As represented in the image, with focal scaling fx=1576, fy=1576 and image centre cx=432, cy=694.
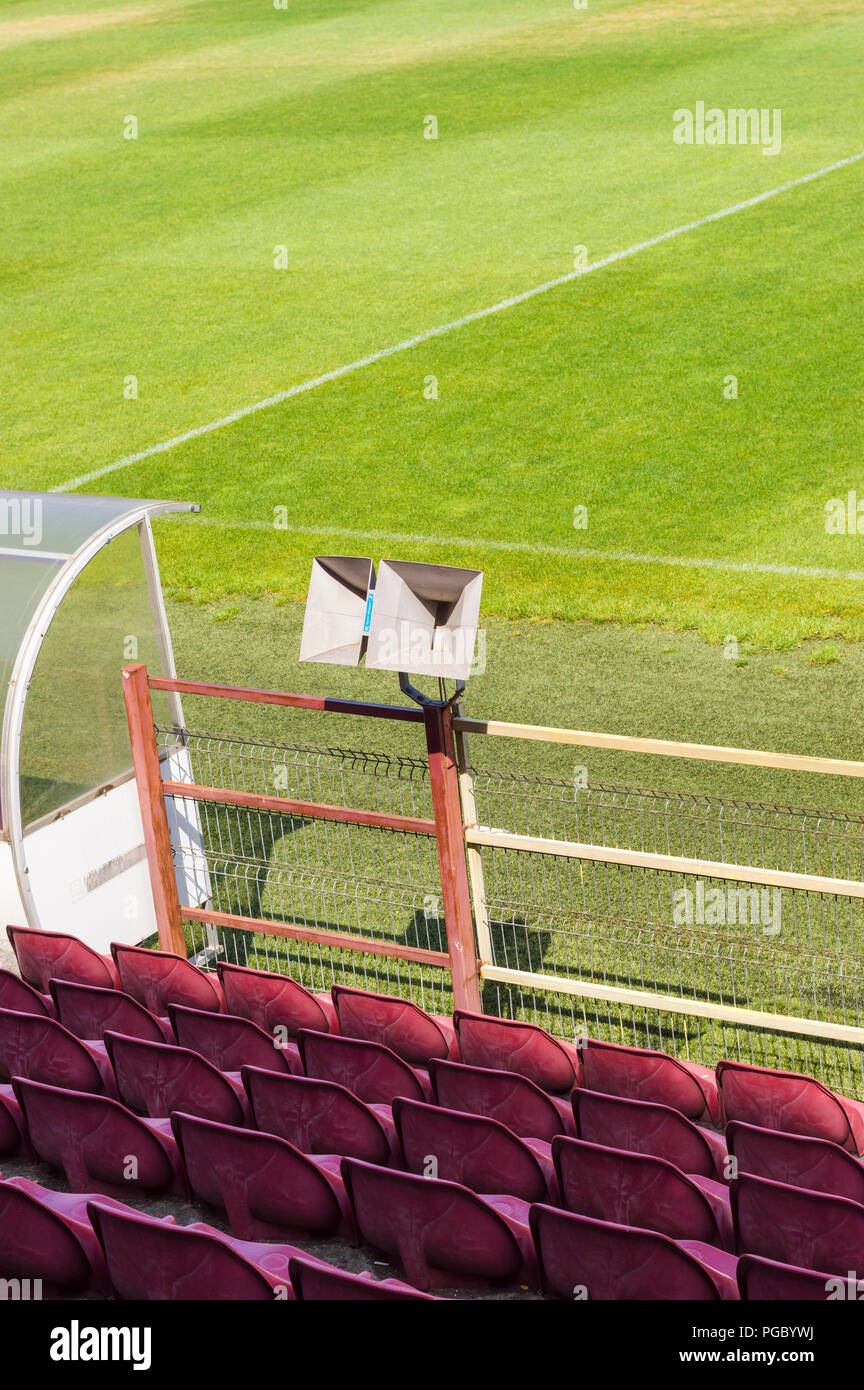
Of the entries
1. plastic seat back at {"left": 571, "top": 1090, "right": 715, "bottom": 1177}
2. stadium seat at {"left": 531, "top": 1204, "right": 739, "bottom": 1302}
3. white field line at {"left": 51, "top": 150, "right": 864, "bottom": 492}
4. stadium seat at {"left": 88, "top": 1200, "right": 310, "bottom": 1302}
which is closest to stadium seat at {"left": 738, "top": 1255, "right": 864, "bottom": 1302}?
stadium seat at {"left": 531, "top": 1204, "right": 739, "bottom": 1302}

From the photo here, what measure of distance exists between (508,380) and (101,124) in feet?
57.3

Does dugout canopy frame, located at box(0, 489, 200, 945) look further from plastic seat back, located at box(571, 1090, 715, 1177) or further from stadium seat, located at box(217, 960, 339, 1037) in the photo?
plastic seat back, located at box(571, 1090, 715, 1177)

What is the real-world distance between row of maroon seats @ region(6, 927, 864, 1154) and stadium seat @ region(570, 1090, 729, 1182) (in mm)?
385

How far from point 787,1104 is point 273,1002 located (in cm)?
215

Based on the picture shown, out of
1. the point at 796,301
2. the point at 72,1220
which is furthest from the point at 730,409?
the point at 72,1220

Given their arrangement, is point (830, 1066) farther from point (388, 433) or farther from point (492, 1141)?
point (388, 433)

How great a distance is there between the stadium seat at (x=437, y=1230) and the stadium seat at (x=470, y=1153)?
0.20 metres

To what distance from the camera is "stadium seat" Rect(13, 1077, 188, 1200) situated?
5387mm

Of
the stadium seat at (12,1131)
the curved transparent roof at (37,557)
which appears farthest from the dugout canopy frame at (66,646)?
the stadium seat at (12,1131)

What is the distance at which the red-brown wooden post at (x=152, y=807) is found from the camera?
730 cm

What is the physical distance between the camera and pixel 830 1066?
7.10 meters

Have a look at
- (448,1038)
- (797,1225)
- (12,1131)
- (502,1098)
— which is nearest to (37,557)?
(12,1131)

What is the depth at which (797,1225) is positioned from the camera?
477cm

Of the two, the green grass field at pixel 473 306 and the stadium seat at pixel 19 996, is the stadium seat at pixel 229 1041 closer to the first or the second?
the stadium seat at pixel 19 996
